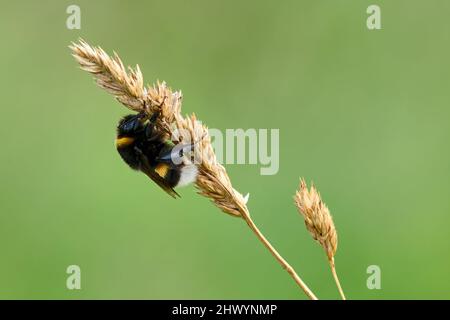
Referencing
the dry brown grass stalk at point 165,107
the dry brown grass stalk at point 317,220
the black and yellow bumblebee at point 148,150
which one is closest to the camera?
the dry brown grass stalk at point 317,220

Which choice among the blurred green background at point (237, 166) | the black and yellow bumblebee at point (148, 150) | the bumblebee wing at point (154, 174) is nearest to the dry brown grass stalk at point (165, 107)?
the black and yellow bumblebee at point (148, 150)

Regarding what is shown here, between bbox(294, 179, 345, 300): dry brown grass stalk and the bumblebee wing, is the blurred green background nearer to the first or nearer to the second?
the bumblebee wing

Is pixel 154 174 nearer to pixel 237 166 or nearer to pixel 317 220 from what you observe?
pixel 317 220

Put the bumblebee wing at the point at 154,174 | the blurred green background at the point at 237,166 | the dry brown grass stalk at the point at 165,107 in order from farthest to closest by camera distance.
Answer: the blurred green background at the point at 237,166 < the bumblebee wing at the point at 154,174 < the dry brown grass stalk at the point at 165,107

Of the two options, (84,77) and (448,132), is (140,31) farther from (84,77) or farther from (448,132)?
(448,132)

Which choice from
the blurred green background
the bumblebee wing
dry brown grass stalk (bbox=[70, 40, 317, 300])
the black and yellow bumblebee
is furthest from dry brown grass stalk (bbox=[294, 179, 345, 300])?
the blurred green background

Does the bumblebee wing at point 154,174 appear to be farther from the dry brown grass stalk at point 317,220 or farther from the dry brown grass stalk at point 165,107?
the dry brown grass stalk at point 317,220

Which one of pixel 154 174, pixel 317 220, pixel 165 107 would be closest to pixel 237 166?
pixel 154 174
